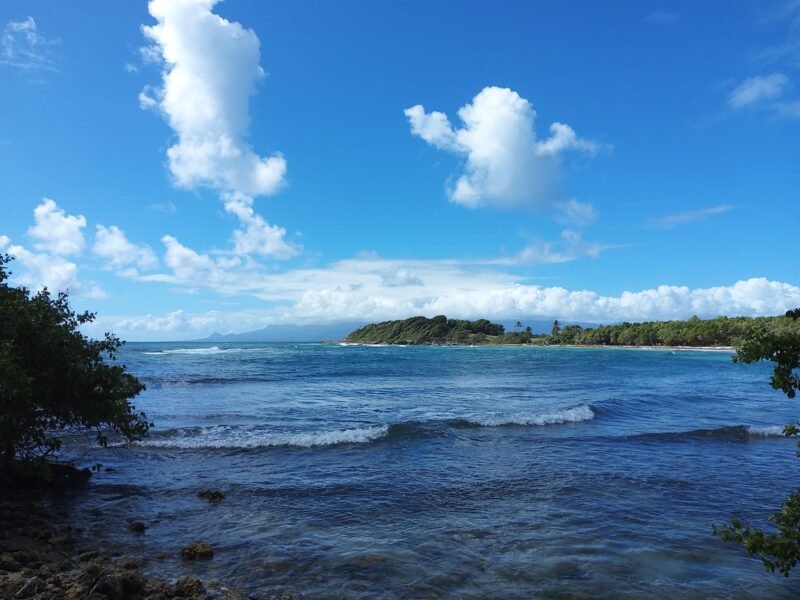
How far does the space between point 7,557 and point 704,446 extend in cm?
2244

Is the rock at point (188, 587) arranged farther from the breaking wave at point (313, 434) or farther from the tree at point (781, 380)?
the breaking wave at point (313, 434)

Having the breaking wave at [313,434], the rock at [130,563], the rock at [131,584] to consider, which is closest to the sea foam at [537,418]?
the breaking wave at [313,434]

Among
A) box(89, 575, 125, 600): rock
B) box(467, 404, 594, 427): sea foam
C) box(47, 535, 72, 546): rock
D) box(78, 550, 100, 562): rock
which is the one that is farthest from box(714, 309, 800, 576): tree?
box(467, 404, 594, 427): sea foam

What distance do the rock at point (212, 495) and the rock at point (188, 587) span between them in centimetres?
505

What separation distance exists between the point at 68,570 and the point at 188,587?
238 cm

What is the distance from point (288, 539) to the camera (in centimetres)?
1045

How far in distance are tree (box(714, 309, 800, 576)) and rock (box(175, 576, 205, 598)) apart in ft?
24.9

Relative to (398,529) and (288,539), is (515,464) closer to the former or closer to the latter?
(398,529)

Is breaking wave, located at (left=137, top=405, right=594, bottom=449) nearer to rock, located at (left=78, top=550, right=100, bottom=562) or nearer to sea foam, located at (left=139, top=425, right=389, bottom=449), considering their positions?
sea foam, located at (left=139, top=425, right=389, bottom=449)

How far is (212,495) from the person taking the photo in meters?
13.2

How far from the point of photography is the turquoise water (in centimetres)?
884

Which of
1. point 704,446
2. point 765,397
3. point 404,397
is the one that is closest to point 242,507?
point 704,446

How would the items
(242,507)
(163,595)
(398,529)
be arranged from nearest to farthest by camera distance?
(163,595) < (398,529) < (242,507)

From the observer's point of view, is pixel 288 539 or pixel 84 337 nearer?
pixel 288 539
